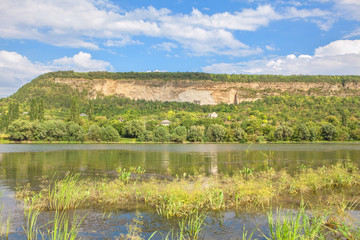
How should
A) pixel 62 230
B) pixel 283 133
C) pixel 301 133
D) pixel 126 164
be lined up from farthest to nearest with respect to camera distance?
pixel 283 133
pixel 301 133
pixel 126 164
pixel 62 230

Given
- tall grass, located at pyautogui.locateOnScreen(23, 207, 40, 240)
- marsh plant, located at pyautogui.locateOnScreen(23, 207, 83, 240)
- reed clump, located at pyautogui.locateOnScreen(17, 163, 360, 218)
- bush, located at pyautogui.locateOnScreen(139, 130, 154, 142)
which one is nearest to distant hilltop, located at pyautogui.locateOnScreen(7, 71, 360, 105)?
bush, located at pyautogui.locateOnScreen(139, 130, 154, 142)

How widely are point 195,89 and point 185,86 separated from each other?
6536mm

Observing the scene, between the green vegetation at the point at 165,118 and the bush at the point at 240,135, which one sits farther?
the bush at the point at 240,135

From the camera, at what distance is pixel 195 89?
572 ft

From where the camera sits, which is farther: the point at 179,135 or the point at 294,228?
the point at 179,135

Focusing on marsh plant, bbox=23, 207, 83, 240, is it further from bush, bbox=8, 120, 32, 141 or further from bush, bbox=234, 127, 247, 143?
bush, bbox=234, 127, 247, 143

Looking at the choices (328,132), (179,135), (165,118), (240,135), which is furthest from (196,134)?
(328,132)

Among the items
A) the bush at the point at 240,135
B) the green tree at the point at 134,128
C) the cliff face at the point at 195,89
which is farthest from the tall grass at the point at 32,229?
the cliff face at the point at 195,89

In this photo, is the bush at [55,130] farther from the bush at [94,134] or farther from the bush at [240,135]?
the bush at [240,135]

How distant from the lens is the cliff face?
488ft

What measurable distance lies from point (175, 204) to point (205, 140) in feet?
230

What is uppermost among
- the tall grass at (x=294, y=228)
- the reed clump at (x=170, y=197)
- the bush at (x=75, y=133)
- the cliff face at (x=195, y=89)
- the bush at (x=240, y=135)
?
the cliff face at (x=195, y=89)

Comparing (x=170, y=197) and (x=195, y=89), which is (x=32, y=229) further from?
(x=195, y=89)

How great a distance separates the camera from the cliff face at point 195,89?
5851 inches
